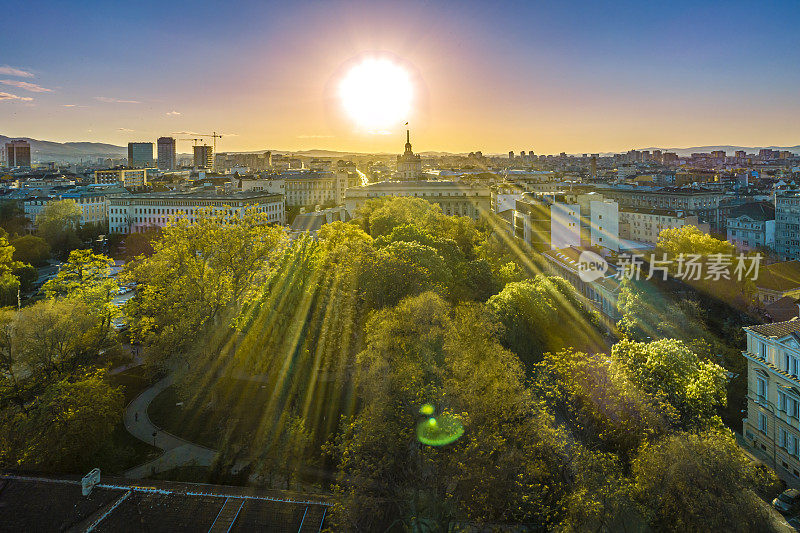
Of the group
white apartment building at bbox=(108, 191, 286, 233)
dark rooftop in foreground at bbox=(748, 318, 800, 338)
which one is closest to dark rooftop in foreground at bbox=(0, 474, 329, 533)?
dark rooftop in foreground at bbox=(748, 318, 800, 338)

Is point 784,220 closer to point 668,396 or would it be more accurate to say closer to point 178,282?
point 668,396

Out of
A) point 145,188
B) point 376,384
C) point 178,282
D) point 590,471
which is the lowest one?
point 590,471

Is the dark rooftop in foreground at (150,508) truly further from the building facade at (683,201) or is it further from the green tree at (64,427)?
the building facade at (683,201)

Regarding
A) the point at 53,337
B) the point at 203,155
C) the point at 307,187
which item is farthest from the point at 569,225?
the point at 203,155

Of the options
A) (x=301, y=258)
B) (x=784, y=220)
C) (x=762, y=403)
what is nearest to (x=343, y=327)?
(x=301, y=258)

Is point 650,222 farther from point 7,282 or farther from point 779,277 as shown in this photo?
point 7,282

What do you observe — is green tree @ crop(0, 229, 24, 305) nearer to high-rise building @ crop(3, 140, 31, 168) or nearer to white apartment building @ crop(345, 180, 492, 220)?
white apartment building @ crop(345, 180, 492, 220)

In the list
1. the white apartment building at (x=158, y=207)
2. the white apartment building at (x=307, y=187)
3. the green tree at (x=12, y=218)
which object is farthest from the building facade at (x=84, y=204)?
the white apartment building at (x=307, y=187)
